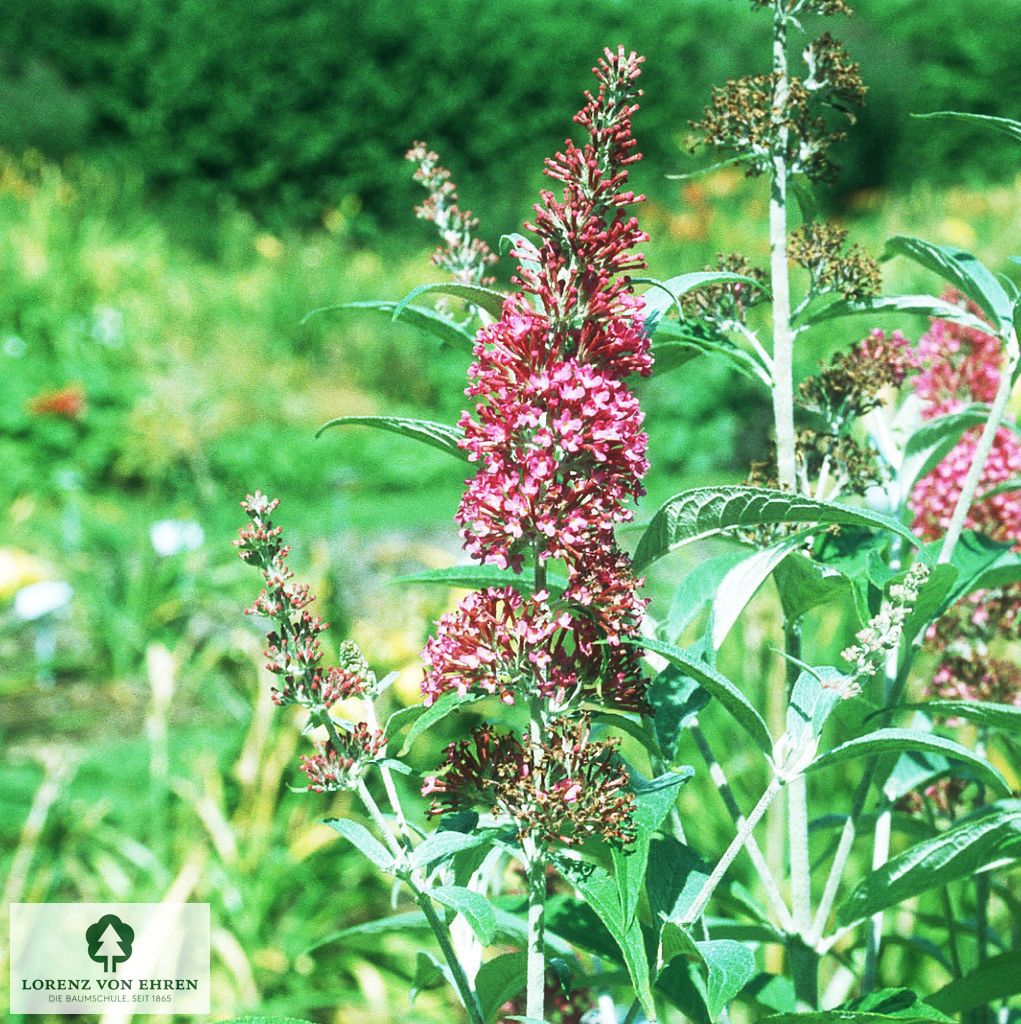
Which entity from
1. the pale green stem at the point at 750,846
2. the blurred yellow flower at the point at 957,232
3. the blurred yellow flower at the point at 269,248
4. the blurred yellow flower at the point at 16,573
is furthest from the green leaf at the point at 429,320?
the blurred yellow flower at the point at 269,248

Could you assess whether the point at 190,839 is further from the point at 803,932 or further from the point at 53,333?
the point at 53,333

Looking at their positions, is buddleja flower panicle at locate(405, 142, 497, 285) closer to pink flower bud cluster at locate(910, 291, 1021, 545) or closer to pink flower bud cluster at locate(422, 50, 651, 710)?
pink flower bud cluster at locate(422, 50, 651, 710)

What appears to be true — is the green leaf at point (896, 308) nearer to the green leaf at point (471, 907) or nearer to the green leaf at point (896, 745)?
the green leaf at point (896, 745)

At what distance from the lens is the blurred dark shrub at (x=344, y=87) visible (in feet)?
42.5

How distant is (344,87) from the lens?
13148mm

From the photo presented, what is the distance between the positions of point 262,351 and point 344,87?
5828 millimetres

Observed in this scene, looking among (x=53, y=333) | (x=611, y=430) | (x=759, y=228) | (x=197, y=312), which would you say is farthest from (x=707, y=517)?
(x=759, y=228)

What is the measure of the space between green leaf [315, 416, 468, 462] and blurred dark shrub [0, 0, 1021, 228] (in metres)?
11.5

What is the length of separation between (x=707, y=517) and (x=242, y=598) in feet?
11.2

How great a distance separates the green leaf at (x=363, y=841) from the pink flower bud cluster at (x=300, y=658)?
0.09 feet

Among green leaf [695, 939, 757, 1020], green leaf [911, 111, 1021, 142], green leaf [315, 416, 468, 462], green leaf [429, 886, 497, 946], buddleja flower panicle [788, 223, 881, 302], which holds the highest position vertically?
green leaf [911, 111, 1021, 142]

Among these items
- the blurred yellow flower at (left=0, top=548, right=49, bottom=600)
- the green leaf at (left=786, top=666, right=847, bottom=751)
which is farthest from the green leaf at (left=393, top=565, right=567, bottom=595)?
the blurred yellow flower at (left=0, top=548, right=49, bottom=600)

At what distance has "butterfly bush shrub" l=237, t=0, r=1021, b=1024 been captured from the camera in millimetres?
828

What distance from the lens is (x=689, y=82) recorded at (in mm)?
14312
